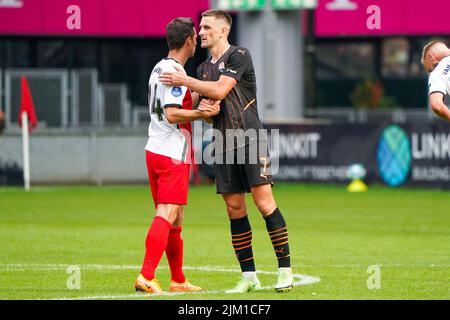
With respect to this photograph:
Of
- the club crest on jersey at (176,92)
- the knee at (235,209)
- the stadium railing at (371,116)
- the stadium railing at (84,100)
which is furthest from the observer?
the stadium railing at (371,116)

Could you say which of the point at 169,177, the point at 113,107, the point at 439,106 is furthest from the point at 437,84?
the point at 113,107

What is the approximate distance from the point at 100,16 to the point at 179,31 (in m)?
28.2

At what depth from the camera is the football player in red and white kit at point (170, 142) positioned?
10180 mm

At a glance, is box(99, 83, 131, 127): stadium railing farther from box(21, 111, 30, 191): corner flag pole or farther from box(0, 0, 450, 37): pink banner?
box(21, 111, 30, 191): corner flag pole

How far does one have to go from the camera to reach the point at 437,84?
34.8 feet

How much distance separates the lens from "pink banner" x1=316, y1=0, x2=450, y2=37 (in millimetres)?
39656

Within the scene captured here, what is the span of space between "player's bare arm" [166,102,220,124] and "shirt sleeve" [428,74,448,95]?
1.86 m

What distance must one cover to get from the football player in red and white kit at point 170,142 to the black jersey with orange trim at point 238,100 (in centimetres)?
19

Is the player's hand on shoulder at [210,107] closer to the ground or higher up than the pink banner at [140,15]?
closer to the ground

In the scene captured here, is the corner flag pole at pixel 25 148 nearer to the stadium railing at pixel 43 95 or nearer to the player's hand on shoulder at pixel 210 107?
the stadium railing at pixel 43 95

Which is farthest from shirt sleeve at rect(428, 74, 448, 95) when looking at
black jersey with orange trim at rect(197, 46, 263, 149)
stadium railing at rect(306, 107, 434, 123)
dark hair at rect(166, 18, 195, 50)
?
stadium railing at rect(306, 107, 434, 123)

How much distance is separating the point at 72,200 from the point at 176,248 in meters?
13.5

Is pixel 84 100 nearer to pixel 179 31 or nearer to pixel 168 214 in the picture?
pixel 179 31

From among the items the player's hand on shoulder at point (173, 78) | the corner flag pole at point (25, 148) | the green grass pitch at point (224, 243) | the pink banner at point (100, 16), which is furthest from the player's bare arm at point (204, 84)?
the pink banner at point (100, 16)
